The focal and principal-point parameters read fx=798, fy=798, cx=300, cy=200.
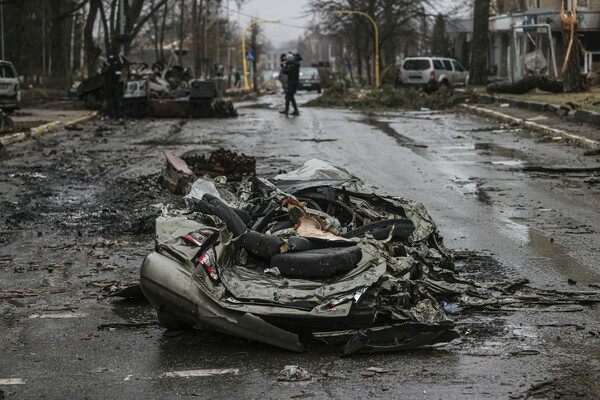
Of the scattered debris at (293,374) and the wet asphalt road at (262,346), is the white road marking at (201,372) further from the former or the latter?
the scattered debris at (293,374)

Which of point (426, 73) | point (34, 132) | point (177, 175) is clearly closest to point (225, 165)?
point (177, 175)

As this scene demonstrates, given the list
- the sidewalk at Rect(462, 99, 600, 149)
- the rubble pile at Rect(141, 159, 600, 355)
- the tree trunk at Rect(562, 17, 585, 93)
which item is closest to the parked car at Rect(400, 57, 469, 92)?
the sidewalk at Rect(462, 99, 600, 149)

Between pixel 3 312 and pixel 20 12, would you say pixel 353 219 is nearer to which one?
pixel 3 312

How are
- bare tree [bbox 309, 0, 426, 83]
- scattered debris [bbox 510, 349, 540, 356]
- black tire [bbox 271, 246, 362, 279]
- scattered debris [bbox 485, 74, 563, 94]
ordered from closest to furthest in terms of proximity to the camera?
scattered debris [bbox 510, 349, 540, 356] < black tire [bbox 271, 246, 362, 279] < scattered debris [bbox 485, 74, 563, 94] < bare tree [bbox 309, 0, 426, 83]

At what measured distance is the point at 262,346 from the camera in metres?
4.86

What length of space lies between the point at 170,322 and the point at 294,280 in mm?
870

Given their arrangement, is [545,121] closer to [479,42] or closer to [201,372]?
[201,372]

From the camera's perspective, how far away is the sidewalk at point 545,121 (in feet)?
56.2

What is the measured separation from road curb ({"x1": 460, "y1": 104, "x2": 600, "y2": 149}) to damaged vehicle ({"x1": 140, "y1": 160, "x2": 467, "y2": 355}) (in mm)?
11407

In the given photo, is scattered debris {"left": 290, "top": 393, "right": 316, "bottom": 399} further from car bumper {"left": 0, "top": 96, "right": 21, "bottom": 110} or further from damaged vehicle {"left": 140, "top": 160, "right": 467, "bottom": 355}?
car bumper {"left": 0, "top": 96, "right": 21, "bottom": 110}

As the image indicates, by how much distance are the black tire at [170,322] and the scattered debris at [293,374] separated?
101cm

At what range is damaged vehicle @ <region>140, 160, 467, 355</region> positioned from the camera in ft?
15.4

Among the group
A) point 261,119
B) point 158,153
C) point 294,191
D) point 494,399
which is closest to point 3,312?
point 294,191

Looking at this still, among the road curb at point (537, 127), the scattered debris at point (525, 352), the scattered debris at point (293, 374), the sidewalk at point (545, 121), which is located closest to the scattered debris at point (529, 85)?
the sidewalk at point (545, 121)
